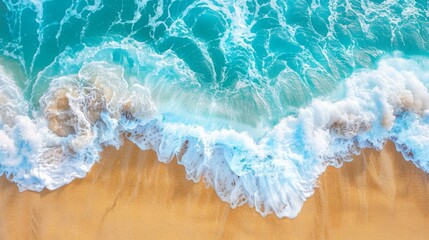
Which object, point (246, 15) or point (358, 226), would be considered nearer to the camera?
point (358, 226)

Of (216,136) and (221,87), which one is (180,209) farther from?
(221,87)

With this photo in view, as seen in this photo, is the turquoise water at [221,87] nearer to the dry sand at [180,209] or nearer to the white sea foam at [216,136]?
the white sea foam at [216,136]

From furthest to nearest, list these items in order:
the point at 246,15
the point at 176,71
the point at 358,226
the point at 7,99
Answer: the point at 246,15 < the point at 176,71 < the point at 7,99 < the point at 358,226

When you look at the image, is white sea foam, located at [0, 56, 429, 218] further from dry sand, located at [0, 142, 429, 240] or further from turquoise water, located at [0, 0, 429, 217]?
dry sand, located at [0, 142, 429, 240]

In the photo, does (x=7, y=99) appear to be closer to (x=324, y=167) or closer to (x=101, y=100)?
(x=101, y=100)

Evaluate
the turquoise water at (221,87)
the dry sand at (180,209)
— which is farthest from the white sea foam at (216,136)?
the dry sand at (180,209)

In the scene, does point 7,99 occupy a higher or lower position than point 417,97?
lower

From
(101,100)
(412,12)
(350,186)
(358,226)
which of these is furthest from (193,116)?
(412,12)

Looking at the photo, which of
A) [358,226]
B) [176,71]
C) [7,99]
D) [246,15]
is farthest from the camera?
[246,15]
